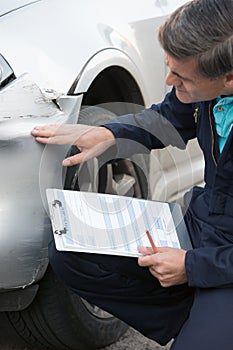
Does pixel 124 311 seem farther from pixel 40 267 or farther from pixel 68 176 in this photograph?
pixel 68 176

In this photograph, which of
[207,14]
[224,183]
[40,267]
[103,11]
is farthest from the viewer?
[103,11]

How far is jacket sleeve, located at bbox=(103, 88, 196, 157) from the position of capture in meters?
2.56

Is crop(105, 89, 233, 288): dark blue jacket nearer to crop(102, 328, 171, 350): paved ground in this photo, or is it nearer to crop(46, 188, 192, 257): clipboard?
crop(46, 188, 192, 257): clipboard

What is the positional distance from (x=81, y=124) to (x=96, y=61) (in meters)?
0.22

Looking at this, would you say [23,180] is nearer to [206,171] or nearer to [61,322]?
[206,171]

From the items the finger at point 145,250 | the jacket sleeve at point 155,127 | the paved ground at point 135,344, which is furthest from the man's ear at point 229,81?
the paved ground at point 135,344

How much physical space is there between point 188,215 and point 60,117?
50cm

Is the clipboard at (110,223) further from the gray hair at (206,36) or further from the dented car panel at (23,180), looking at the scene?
the gray hair at (206,36)

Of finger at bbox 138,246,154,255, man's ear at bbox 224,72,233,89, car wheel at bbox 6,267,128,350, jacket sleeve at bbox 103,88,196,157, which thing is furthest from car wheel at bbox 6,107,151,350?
man's ear at bbox 224,72,233,89

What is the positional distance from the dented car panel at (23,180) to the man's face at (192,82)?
0.43 metres

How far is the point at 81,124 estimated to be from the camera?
2.61 m

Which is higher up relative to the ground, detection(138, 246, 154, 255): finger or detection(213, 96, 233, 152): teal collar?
detection(213, 96, 233, 152): teal collar

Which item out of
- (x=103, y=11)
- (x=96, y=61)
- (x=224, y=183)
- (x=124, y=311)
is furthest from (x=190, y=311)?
(x=103, y=11)

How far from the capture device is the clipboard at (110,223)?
2.30 m
